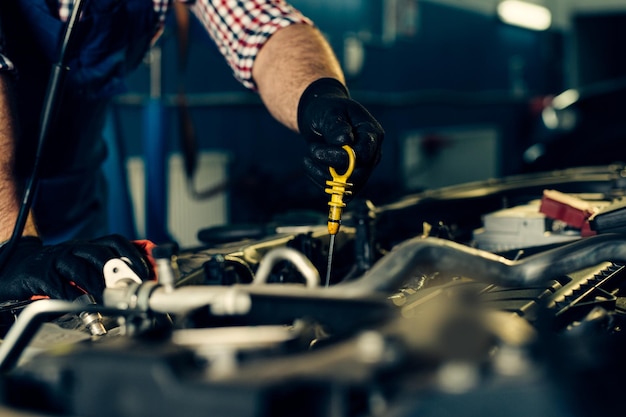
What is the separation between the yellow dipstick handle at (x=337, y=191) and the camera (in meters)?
1.14

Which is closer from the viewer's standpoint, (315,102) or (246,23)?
(315,102)

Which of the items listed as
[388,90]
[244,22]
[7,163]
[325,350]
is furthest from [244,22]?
[388,90]

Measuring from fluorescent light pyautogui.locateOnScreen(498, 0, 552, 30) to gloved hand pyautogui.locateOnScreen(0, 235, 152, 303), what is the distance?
20.3 ft

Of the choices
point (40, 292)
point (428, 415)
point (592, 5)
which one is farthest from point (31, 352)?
point (592, 5)

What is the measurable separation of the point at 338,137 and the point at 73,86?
723 millimetres

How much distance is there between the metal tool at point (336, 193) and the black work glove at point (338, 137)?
0.06 feet

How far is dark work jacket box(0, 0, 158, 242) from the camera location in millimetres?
1539

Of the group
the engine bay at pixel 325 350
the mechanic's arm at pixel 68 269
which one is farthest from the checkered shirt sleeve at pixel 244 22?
the engine bay at pixel 325 350

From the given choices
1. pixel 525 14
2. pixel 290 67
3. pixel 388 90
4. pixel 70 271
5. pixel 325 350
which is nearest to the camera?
pixel 325 350

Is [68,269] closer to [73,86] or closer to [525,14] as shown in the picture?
[73,86]

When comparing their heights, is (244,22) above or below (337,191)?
above

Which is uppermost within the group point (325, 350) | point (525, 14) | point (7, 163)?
point (525, 14)

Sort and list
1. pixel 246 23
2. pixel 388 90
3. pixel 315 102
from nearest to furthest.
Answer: pixel 315 102 < pixel 246 23 < pixel 388 90

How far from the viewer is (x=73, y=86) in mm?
1674
